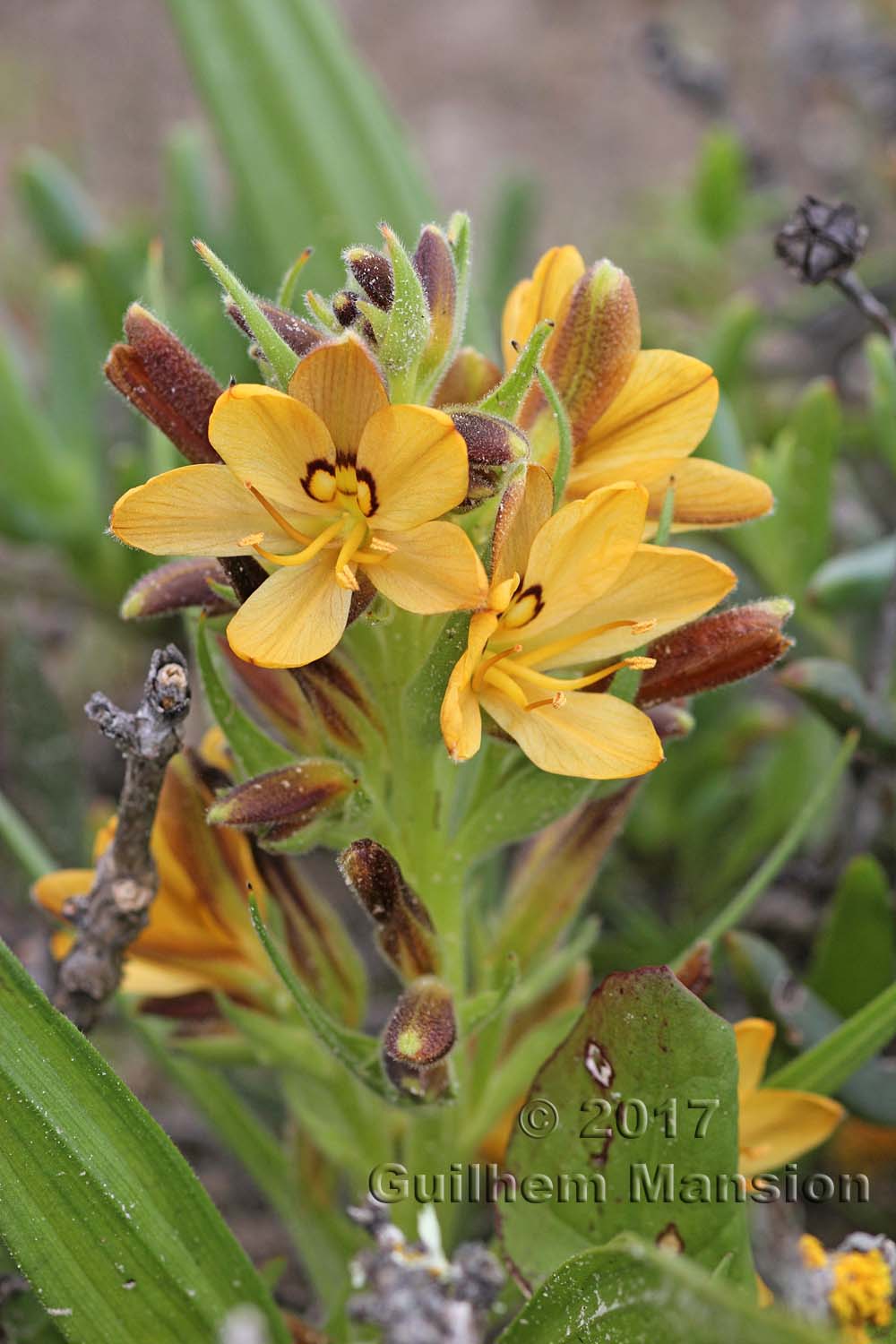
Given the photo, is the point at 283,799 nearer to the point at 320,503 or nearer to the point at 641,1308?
the point at 320,503

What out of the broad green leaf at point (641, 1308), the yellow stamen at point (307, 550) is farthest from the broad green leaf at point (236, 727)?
the broad green leaf at point (641, 1308)

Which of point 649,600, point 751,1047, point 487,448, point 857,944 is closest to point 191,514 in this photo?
point 487,448

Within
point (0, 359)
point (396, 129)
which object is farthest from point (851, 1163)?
point (396, 129)

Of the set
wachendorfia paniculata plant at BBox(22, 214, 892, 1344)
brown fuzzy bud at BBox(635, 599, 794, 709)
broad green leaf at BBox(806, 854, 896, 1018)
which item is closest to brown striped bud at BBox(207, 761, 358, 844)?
wachendorfia paniculata plant at BBox(22, 214, 892, 1344)

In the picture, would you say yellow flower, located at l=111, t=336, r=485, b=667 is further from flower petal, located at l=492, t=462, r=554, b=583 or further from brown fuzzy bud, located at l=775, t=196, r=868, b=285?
brown fuzzy bud, located at l=775, t=196, r=868, b=285

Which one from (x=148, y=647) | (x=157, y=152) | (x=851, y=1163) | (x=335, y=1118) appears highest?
(x=157, y=152)

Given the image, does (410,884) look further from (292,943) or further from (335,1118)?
(335,1118)
